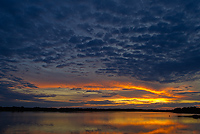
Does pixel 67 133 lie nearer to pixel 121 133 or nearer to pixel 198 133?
pixel 121 133

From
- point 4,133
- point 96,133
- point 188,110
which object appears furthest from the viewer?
point 188,110

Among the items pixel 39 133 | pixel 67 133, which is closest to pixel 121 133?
pixel 67 133

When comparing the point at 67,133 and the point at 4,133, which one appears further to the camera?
the point at 67,133

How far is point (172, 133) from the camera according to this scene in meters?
34.9

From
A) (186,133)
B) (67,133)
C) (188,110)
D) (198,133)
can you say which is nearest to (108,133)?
(67,133)

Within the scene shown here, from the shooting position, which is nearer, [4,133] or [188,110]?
[4,133]

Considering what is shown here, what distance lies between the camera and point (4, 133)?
102 feet

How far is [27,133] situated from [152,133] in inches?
964

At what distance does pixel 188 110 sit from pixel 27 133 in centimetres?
20614

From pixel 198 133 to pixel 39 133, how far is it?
32.0 meters

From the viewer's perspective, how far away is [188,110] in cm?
19762

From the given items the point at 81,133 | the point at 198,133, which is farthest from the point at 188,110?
the point at 81,133

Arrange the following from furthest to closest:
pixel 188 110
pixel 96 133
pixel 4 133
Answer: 1. pixel 188 110
2. pixel 96 133
3. pixel 4 133

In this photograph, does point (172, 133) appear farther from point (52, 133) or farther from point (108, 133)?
point (52, 133)
